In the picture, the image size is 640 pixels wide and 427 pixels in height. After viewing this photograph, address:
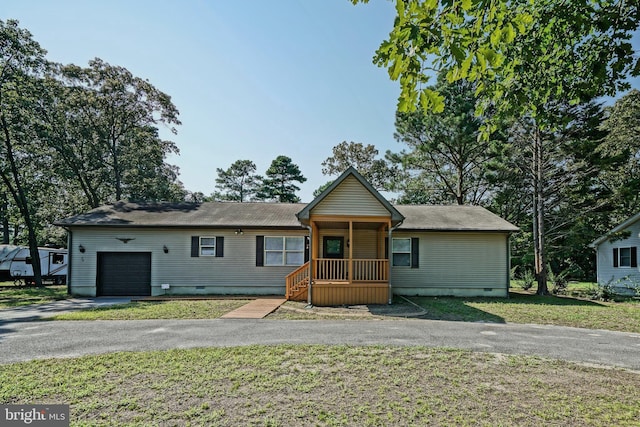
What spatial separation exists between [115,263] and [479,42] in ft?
52.4

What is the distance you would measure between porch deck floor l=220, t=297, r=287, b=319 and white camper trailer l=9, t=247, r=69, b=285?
17477mm

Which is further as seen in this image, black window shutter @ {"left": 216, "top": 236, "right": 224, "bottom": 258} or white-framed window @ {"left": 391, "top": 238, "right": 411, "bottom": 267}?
white-framed window @ {"left": 391, "top": 238, "right": 411, "bottom": 267}

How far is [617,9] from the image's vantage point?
15.5 ft

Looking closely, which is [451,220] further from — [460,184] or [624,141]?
[624,141]

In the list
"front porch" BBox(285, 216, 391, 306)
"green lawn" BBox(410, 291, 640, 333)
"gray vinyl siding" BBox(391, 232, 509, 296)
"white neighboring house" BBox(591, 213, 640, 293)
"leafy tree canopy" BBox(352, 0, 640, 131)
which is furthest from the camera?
"white neighboring house" BBox(591, 213, 640, 293)

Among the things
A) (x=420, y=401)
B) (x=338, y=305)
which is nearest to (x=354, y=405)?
(x=420, y=401)

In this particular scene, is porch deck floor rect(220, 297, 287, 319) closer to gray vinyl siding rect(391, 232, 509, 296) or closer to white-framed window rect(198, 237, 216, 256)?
white-framed window rect(198, 237, 216, 256)

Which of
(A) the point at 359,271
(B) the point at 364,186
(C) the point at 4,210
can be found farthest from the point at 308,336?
(C) the point at 4,210

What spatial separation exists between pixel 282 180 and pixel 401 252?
29.0 m

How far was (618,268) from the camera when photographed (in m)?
18.1

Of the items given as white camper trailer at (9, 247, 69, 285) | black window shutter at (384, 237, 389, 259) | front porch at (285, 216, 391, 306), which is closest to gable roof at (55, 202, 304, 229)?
front porch at (285, 216, 391, 306)

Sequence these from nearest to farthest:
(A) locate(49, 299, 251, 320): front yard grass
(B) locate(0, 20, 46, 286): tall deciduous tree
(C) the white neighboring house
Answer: (A) locate(49, 299, 251, 320): front yard grass < (C) the white neighboring house < (B) locate(0, 20, 46, 286): tall deciduous tree

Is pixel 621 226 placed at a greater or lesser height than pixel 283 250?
greater

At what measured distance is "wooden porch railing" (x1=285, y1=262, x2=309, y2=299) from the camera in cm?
1325
